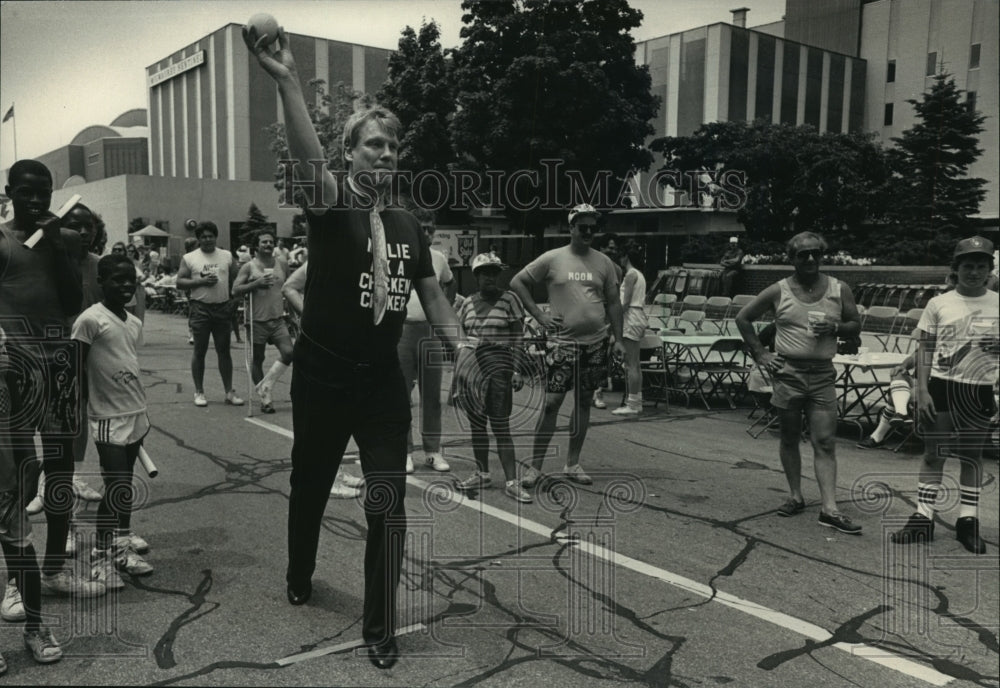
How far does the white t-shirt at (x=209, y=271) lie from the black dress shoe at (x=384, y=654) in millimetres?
6110

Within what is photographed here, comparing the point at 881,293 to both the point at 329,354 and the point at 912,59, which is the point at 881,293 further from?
the point at 329,354

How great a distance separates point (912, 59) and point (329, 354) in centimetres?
368

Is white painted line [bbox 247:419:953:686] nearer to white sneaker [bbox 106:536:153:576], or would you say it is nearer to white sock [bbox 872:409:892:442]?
white sneaker [bbox 106:536:153:576]

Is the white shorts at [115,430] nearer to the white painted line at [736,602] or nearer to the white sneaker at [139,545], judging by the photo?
the white sneaker at [139,545]

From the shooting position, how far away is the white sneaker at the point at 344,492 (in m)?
5.67

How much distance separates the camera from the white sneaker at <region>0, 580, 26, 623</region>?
11.5ft

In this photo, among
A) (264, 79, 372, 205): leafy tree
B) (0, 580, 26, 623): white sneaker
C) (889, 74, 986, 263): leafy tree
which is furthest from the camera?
(264, 79, 372, 205): leafy tree

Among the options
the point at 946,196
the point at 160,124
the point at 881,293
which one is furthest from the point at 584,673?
the point at 160,124

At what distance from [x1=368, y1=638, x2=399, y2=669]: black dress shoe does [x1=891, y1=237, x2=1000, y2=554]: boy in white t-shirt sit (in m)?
3.04

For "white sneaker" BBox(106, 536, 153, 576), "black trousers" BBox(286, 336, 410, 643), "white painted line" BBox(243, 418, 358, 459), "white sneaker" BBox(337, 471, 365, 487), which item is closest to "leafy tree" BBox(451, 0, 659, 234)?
"white painted line" BBox(243, 418, 358, 459)

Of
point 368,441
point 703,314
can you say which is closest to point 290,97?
point 368,441

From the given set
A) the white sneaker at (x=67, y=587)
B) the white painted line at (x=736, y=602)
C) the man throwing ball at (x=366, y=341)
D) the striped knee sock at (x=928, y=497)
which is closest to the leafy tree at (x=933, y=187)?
the striped knee sock at (x=928, y=497)

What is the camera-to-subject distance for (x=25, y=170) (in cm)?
354

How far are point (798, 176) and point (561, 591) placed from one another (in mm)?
27076
